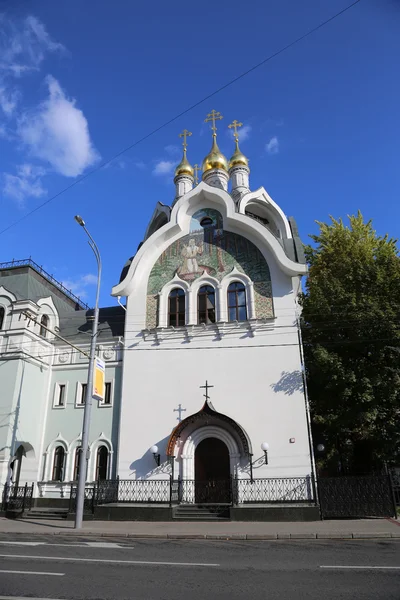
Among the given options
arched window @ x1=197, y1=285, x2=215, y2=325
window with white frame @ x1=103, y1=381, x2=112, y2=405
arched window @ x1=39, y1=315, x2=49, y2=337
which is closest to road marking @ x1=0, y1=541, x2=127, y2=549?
window with white frame @ x1=103, y1=381, x2=112, y2=405

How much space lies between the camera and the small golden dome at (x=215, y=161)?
2673cm

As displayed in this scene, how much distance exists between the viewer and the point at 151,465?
15.7 m

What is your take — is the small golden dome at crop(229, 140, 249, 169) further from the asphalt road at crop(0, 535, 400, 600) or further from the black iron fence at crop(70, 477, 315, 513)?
the asphalt road at crop(0, 535, 400, 600)

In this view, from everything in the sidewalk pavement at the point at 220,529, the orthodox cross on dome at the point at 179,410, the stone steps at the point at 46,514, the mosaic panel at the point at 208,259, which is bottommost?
the sidewalk pavement at the point at 220,529

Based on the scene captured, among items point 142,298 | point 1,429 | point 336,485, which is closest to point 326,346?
point 336,485

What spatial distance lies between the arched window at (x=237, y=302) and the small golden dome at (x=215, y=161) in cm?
1162

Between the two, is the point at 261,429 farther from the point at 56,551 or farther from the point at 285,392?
the point at 56,551

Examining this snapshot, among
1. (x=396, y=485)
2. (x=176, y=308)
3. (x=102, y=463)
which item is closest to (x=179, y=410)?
(x=102, y=463)

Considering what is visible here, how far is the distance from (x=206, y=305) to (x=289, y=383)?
485 centimetres

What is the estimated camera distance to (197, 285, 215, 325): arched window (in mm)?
17797

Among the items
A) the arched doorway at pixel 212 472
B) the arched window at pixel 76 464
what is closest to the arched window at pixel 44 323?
the arched window at pixel 76 464

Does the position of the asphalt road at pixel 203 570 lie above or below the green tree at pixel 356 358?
below

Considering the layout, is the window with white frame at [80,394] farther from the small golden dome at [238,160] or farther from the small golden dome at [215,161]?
the small golden dome at [238,160]

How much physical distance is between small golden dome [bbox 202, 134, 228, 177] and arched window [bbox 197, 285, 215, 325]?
1156 centimetres
